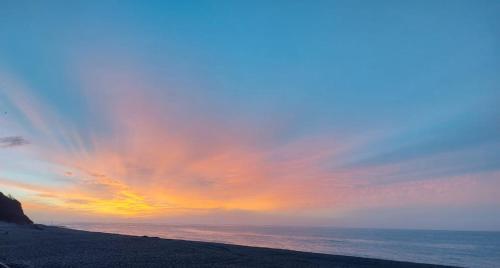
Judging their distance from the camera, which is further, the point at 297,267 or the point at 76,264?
the point at 297,267

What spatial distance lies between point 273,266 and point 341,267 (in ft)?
20.1

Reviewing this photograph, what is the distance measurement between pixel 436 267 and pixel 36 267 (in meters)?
31.4

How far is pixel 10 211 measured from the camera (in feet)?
239

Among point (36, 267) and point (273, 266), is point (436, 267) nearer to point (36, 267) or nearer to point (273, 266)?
point (273, 266)

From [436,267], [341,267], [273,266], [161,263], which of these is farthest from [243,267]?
[436,267]

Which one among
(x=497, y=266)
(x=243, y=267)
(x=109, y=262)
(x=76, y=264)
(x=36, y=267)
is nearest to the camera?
(x=36, y=267)

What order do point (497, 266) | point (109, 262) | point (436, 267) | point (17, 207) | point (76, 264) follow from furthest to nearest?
point (17, 207), point (497, 266), point (436, 267), point (109, 262), point (76, 264)

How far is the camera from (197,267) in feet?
69.6

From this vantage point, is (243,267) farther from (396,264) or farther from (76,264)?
(396,264)

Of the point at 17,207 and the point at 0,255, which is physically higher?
the point at 17,207

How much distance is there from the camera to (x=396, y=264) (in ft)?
111

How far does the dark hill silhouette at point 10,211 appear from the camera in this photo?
234 ft

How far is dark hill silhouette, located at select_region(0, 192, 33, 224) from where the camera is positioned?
7125cm

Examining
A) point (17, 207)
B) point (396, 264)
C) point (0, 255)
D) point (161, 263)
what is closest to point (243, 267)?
point (161, 263)
